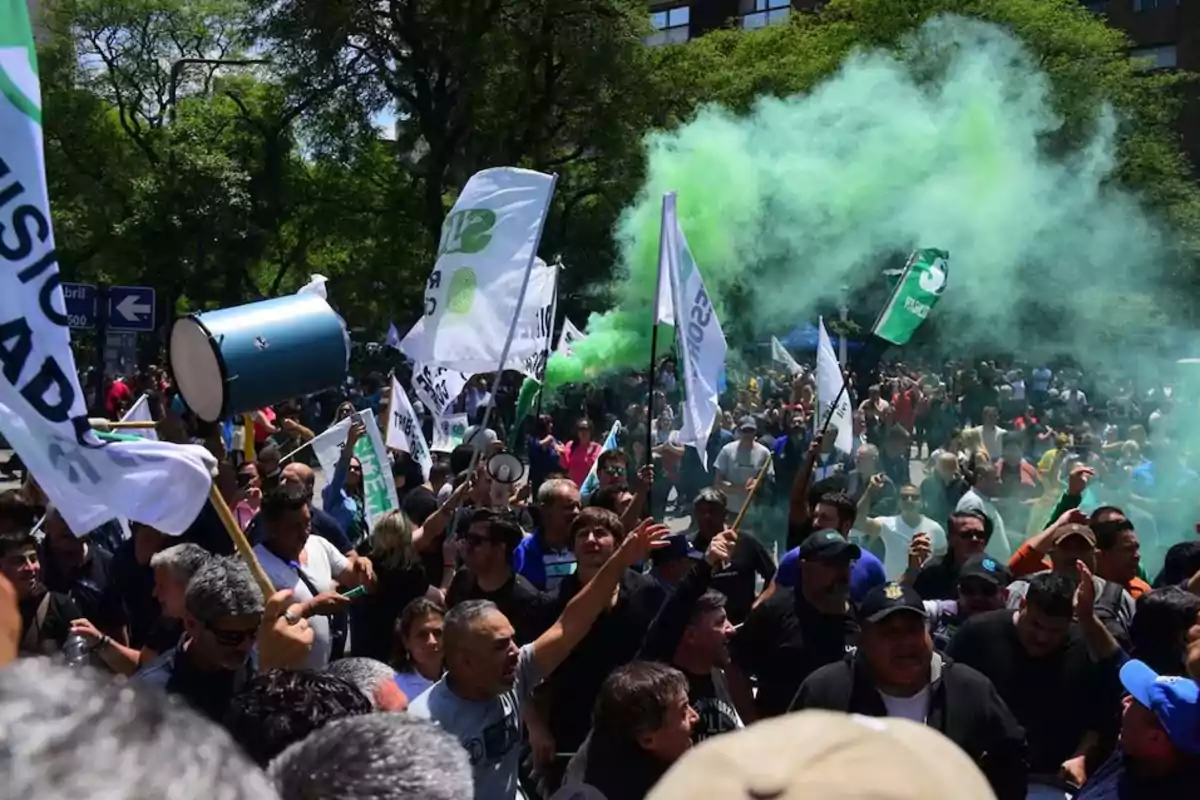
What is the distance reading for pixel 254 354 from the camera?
5.59m

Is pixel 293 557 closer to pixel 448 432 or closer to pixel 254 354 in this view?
pixel 254 354

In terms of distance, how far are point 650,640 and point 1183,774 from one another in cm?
166

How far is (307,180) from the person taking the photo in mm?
32500

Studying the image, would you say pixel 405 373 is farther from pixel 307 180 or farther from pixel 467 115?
pixel 307 180

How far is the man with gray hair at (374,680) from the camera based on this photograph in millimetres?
3008

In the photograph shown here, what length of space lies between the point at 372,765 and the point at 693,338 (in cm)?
621

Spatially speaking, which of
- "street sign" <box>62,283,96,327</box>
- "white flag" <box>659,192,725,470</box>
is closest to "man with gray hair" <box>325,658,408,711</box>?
"white flag" <box>659,192,725,470</box>

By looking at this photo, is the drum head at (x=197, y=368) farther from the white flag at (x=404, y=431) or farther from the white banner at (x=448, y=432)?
the white flag at (x=404, y=431)

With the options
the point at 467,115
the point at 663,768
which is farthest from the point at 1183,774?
the point at 467,115

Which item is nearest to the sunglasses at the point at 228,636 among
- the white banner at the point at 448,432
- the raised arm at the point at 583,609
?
the raised arm at the point at 583,609

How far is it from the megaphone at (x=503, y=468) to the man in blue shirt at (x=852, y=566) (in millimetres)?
2591

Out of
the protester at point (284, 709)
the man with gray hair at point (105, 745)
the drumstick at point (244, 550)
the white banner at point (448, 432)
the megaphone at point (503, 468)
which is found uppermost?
the man with gray hair at point (105, 745)

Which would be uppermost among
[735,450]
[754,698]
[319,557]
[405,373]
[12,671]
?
[12,671]

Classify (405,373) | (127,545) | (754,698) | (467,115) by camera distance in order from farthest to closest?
(467,115), (405,373), (127,545), (754,698)
